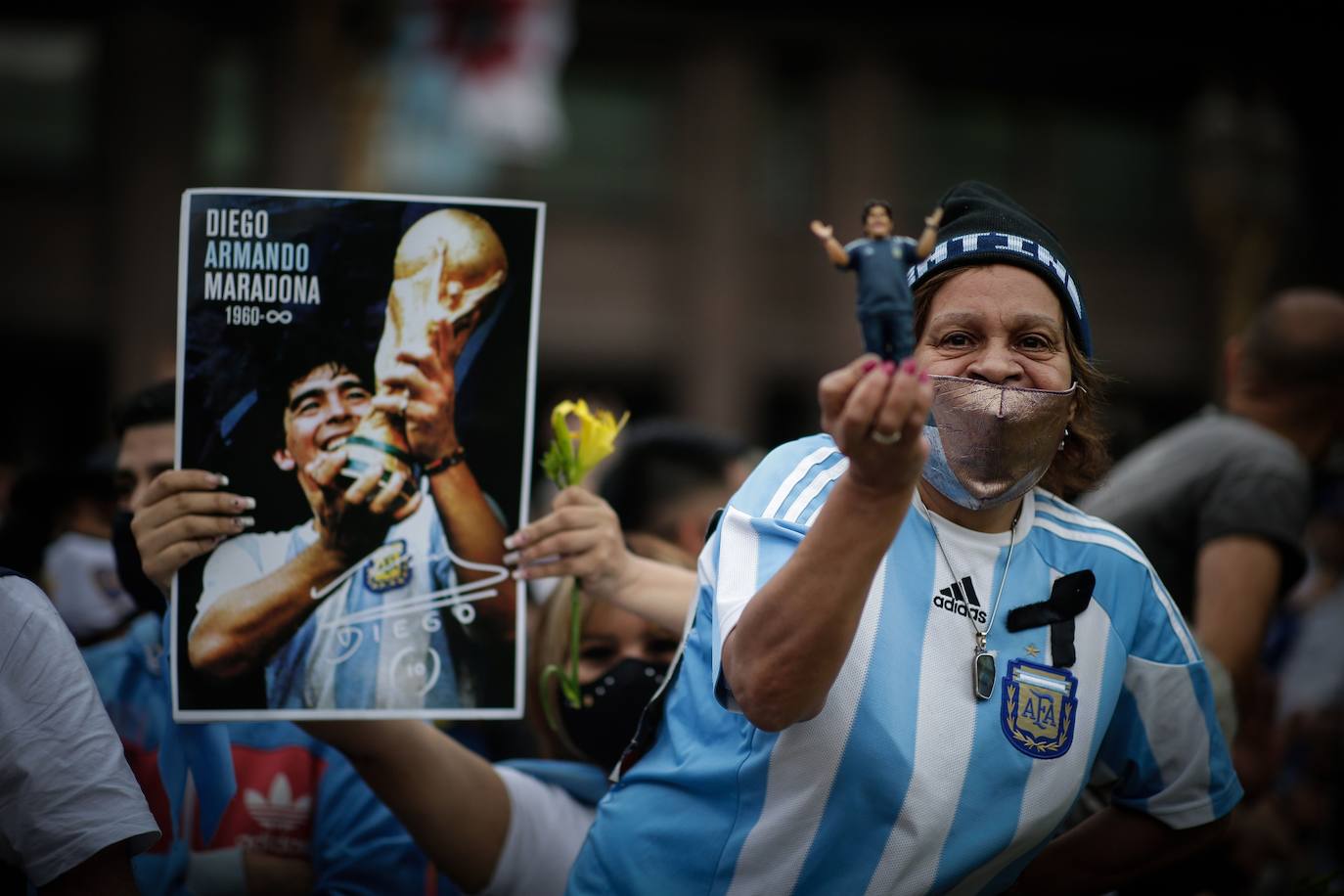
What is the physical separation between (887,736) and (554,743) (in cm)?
122

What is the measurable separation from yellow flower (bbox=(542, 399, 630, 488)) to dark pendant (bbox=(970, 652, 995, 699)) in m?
0.85

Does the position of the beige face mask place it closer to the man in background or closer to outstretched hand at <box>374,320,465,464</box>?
outstretched hand at <box>374,320,465,464</box>

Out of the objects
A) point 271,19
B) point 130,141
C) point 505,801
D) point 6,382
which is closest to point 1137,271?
point 271,19

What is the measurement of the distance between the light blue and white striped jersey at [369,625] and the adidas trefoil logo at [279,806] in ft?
1.89

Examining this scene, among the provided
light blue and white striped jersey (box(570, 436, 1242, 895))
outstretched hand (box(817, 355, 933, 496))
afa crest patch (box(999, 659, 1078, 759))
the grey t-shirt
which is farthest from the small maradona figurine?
the grey t-shirt

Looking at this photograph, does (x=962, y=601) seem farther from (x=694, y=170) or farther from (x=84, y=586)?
(x=694, y=170)

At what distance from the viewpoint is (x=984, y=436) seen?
6.06ft

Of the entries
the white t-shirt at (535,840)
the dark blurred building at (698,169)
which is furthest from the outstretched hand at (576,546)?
the dark blurred building at (698,169)

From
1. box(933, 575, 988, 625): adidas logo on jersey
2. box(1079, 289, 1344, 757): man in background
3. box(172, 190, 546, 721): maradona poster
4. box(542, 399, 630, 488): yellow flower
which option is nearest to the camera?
box(933, 575, 988, 625): adidas logo on jersey

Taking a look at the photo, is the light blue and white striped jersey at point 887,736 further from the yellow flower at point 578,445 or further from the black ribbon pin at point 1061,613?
the yellow flower at point 578,445

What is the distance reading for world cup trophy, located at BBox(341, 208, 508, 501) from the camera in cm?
224

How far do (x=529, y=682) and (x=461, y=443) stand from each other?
769 mm

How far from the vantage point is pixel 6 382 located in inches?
661

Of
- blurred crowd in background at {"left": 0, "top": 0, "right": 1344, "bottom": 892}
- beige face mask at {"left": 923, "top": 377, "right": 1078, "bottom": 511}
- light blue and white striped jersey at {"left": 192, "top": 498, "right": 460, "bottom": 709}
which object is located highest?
blurred crowd in background at {"left": 0, "top": 0, "right": 1344, "bottom": 892}
